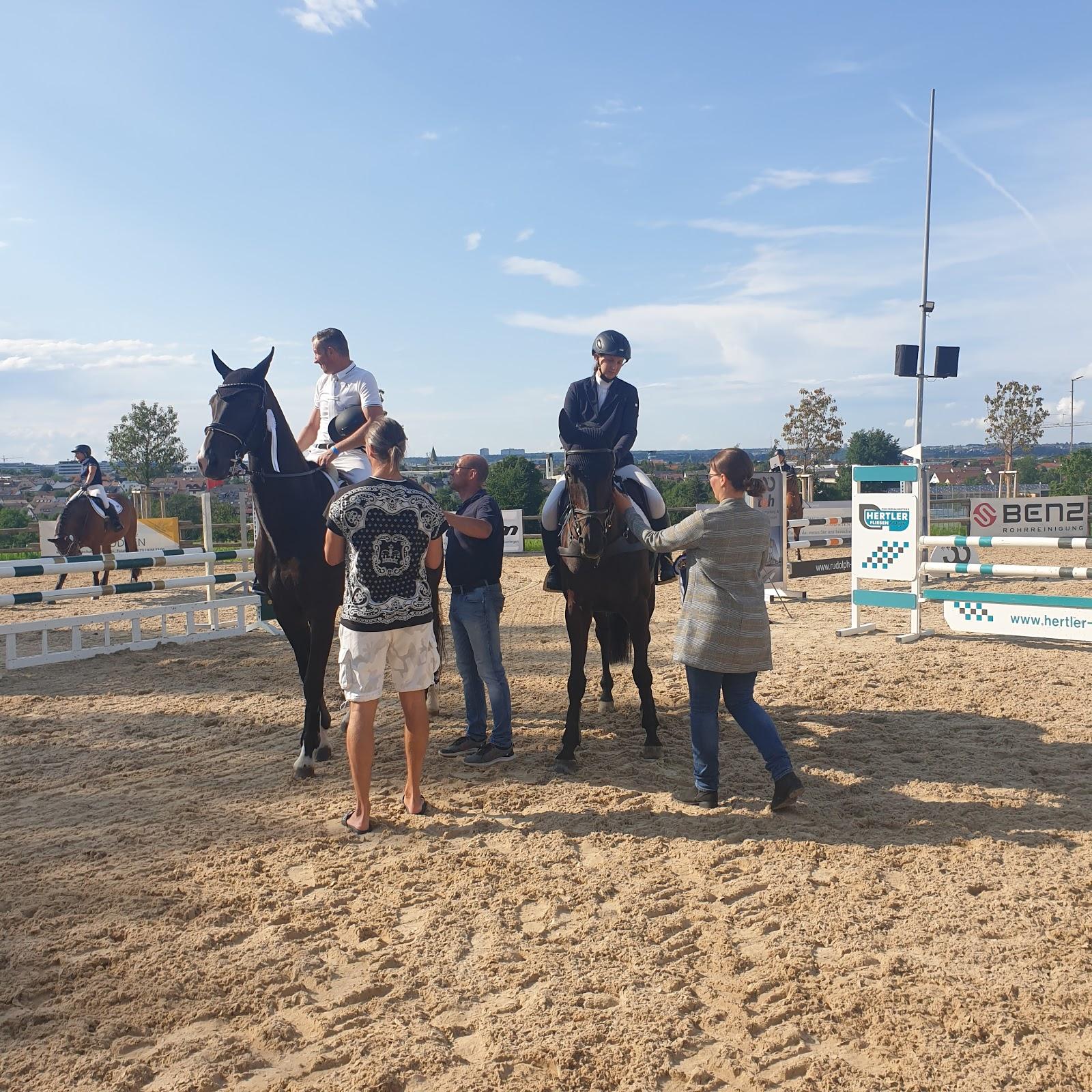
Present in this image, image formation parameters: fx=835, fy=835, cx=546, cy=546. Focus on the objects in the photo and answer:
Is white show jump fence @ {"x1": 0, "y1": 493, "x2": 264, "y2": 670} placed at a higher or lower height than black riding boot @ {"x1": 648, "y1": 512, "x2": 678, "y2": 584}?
lower

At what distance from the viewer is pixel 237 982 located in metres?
2.93

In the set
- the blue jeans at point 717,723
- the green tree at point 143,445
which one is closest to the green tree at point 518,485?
the green tree at point 143,445

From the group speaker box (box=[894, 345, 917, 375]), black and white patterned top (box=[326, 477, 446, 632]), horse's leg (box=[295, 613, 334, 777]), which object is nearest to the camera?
black and white patterned top (box=[326, 477, 446, 632])

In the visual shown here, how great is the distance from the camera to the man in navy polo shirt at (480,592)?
5184 mm

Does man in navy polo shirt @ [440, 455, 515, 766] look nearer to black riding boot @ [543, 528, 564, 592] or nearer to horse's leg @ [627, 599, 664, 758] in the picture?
black riding boot @ [543, 528, 564, 592]

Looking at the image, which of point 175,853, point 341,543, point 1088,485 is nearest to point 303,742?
point 175,853

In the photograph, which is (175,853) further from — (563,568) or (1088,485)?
(1088,485)

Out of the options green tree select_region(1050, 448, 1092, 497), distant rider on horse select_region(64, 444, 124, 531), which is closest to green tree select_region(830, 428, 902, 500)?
green tree select_region(1050, 448, 1092, 497)

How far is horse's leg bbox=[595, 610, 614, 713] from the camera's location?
19.8 feet

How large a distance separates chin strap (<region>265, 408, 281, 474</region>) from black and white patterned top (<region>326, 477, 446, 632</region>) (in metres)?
1.33

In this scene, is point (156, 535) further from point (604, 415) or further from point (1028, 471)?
point (1028, 471)

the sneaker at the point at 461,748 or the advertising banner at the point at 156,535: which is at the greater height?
the advertising banner at the point at 156,535

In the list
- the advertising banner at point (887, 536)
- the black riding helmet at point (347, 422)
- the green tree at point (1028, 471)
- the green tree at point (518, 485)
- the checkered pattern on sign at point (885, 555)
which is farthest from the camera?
the green tree at point (1028, 471)

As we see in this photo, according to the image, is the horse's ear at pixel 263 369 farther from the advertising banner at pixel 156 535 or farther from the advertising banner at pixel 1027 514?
the advertising banner at pixel 1027 514
